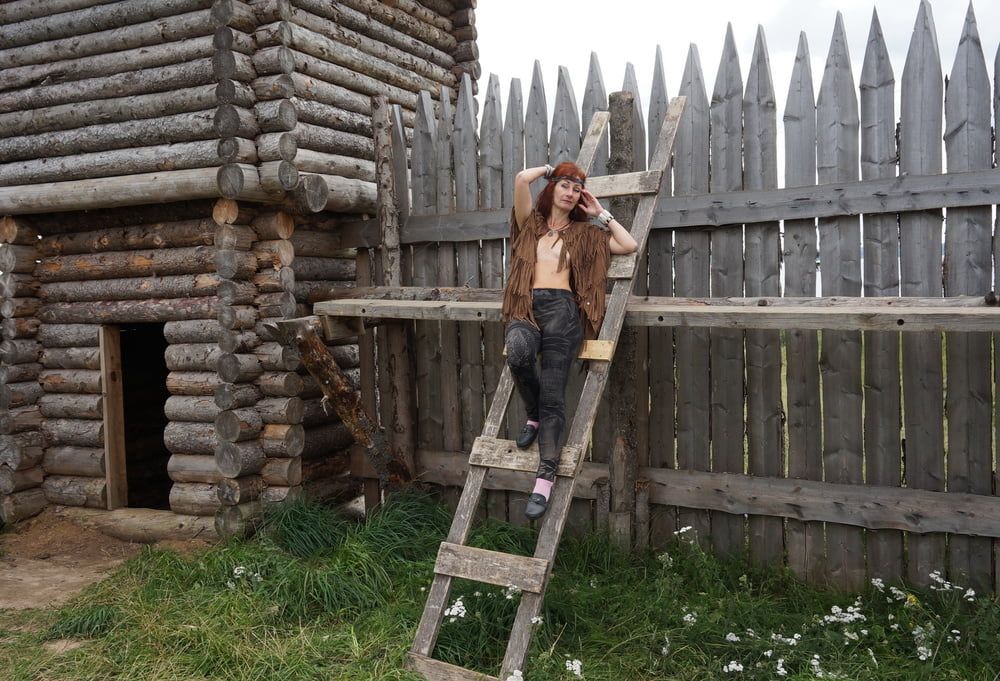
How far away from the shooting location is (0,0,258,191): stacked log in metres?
6.73

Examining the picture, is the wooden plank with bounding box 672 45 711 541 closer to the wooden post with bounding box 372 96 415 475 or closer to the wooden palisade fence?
the wooden palisade fence

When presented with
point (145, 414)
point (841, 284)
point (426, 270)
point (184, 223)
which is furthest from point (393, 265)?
point (145, 414)

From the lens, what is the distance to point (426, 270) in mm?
6809

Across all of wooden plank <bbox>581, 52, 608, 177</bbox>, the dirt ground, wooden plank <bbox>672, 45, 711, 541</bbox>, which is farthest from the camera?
the dirt ground

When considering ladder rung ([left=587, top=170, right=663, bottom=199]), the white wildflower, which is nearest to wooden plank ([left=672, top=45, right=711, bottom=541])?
ladder rung ([left=587, top=170, right=663, bottom=199])

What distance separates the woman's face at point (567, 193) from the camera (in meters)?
5.03

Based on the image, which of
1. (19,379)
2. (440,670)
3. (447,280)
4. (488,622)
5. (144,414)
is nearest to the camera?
(440,670)

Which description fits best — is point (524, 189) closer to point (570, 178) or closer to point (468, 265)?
point (570, 178)

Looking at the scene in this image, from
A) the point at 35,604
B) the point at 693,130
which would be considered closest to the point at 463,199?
the point at 693,130

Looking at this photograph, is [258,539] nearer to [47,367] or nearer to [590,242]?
[47,367]

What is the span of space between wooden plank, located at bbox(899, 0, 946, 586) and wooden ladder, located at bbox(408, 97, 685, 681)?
1.35m

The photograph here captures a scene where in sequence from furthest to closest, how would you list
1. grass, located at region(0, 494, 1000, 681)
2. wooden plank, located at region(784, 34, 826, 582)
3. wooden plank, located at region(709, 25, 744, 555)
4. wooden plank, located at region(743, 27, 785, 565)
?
wooden plank, located at region(709, 25, 744, 555)
wooden plank, located at region(743, 27, 785, 565)
wooden plank, located at region(784, 34, 826, 582)
grass, located at region(0, 494, 1000, 681)

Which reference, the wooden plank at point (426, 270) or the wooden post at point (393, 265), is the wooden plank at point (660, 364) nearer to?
the wooden plank at point (426, 270)

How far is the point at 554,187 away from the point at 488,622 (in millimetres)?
2502
